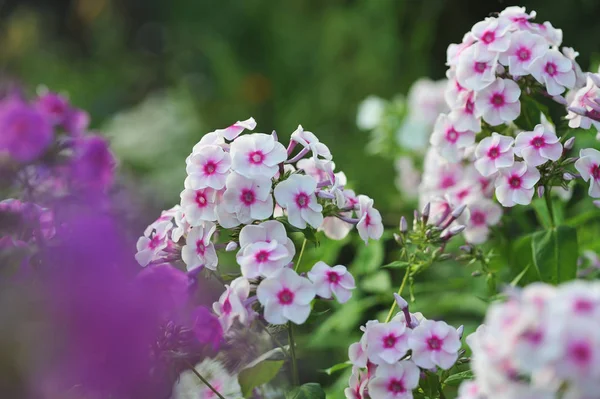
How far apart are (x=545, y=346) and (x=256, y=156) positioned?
55 centimetres

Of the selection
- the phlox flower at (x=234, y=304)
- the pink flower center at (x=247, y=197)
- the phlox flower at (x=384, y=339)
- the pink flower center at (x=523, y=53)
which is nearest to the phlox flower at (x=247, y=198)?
the pink flower center at (x=247, y=197)

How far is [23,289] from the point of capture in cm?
88

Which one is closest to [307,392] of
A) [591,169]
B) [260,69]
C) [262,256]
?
[262,256]

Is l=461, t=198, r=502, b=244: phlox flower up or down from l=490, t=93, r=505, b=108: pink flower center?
down

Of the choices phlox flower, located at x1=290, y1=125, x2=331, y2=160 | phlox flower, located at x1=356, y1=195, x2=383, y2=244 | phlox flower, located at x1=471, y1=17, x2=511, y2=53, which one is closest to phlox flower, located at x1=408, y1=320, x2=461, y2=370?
phlox flower, located at x1=356, y1=195, x2=383, y2=244

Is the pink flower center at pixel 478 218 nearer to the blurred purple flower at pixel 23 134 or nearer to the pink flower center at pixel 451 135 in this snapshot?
the pink flower center at pixel 451 135

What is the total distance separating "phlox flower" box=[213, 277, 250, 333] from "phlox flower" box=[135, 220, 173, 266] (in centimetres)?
17

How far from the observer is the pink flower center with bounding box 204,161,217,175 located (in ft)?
3.71

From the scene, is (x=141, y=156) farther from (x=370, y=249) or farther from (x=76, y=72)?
(x=370, y=249)

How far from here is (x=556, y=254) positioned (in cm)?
140

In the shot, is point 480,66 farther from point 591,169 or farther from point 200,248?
point 200,248

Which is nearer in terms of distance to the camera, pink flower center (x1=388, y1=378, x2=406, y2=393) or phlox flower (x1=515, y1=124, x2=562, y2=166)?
pink flower center (x1=388, y1=378, x2=406, y2=393)

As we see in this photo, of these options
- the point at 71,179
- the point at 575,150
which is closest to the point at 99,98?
the point at 575,150

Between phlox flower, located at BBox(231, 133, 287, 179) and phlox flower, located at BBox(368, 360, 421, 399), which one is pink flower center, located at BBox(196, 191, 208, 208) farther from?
phlox flower, located at BBox(368, 360, 421, 399)
